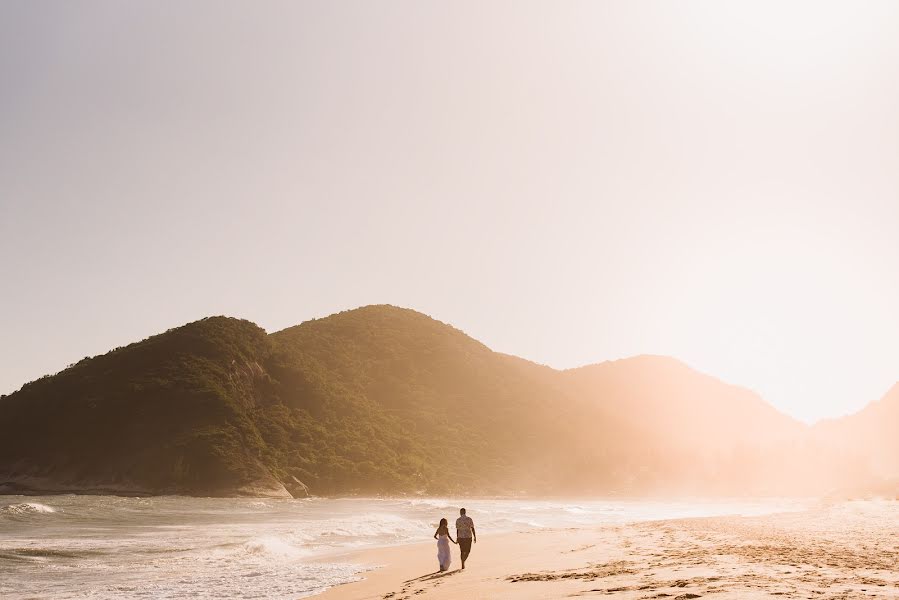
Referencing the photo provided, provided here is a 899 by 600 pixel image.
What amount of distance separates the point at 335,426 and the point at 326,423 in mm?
1930

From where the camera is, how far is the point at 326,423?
122750 mm

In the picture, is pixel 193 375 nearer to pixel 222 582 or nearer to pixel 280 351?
pixel 280 351

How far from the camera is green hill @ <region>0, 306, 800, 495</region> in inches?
3595

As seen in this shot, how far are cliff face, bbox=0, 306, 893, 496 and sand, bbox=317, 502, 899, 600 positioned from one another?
7257 cm

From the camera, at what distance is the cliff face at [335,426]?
91500 millimetres

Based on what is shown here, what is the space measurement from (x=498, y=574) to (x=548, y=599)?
5.73 metres

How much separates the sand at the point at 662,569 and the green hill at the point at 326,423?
72.4 metres

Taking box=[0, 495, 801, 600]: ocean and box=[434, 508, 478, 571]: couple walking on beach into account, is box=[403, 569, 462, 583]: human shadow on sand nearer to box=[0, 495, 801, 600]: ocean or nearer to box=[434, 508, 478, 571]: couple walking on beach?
box=[434, 508, 478, 571]: couple walking on beach

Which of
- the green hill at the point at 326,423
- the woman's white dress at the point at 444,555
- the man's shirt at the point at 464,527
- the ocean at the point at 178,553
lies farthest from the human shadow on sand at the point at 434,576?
the green hill at the point at 326,423

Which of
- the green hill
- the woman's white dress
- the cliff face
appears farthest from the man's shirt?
the cliff face

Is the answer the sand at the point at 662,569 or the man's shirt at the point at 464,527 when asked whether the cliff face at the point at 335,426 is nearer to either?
the sand at the point at 662,569

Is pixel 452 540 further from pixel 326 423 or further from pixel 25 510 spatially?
pixel 326 423

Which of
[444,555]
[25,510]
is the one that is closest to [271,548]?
[444,555]

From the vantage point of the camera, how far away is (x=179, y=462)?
3430 inches
